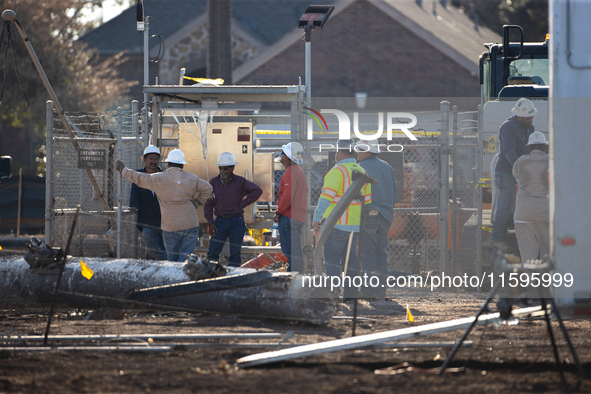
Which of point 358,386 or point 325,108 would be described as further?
point 325,108

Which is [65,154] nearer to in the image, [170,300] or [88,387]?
[170,300]

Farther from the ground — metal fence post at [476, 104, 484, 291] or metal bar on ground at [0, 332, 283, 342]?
metal fence post at [476, 104, 484, 291]

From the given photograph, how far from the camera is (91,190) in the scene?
1241cm

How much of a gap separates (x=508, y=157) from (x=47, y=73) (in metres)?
20.9

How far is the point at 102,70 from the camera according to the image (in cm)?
3053

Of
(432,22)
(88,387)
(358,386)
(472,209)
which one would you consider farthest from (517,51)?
(432,22)

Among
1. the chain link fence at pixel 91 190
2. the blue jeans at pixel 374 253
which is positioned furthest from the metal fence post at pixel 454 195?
the chain link fence at pixel 91 190

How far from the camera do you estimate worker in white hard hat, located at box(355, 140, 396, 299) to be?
32.0 feet

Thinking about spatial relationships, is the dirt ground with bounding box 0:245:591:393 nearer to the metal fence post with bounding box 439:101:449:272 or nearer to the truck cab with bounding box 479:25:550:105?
the metal fence post with bounding box 439:101:449:272

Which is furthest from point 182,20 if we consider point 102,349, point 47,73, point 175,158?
point 102,349

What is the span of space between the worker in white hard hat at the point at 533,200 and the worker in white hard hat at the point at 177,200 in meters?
3.98

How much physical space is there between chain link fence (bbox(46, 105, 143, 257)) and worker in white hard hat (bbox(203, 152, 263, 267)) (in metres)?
1.35

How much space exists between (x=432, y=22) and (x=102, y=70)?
1382cm

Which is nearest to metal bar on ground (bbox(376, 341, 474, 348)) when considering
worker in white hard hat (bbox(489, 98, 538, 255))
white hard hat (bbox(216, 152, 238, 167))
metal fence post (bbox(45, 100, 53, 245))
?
worker in white hard hat (bbox(489, 98, 538, 255))
